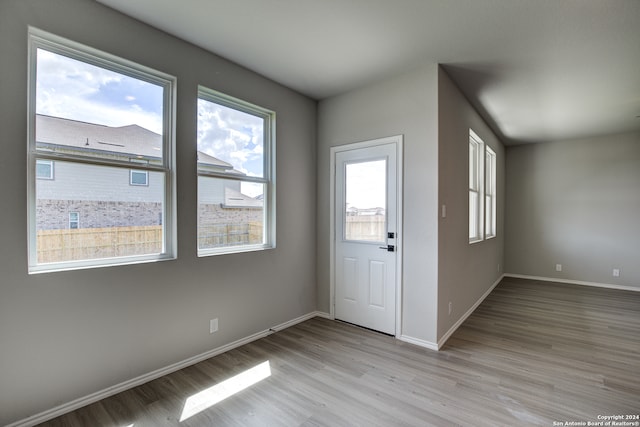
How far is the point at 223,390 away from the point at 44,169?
194 cm

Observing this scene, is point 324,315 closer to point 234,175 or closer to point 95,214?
point 234,175

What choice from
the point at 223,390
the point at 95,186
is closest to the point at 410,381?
the point at 223,390

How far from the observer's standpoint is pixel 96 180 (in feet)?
7.13

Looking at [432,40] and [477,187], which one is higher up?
[432,40]

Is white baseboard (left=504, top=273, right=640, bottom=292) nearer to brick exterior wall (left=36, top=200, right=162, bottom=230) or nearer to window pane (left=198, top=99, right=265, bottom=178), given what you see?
window pane (left=198, top=99, right=265, bottom=178)

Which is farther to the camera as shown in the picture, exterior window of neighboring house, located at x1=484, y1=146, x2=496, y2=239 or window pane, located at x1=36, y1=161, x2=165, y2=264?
exterior window of neighboring house, located at x1=484, y1=146, x2=496, y2=239

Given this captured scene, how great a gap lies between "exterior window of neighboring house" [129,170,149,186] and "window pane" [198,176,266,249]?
44 cm

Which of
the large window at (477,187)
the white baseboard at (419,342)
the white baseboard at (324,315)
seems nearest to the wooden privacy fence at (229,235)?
the white baseboard at (324,315)

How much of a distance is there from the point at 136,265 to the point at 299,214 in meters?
1.83

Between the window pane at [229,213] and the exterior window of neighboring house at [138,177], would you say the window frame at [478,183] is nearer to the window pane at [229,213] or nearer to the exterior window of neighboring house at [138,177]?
the window pane at [229,213]

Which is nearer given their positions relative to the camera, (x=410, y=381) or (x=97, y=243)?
(x=97, y=243)

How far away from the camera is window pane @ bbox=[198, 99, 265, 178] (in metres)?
2.81

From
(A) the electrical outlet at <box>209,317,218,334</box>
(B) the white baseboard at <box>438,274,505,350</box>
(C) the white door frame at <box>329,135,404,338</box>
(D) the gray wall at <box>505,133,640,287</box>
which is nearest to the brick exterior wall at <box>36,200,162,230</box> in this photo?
(A) the electrical outlet at <box>209,317,218,334</box>

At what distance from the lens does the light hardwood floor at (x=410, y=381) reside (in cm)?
197
